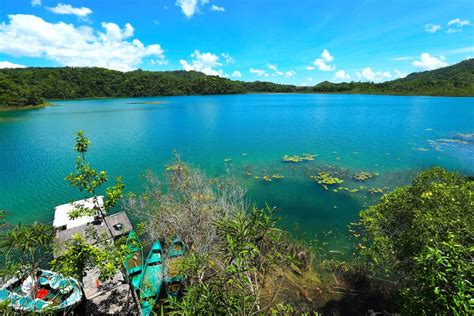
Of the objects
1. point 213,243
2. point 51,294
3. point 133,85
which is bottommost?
point 51,294

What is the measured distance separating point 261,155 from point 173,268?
24.4m

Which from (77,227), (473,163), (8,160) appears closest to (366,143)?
(473,163)

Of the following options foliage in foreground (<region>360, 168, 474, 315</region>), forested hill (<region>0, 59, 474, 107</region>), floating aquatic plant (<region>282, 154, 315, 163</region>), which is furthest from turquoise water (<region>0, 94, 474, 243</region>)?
forested hill (<region>0, 59, 474, 107</region>)

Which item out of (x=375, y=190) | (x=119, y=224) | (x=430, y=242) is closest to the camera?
(x=430, y=242)

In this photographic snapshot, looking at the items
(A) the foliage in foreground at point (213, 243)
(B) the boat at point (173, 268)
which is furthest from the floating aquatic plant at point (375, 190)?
(B) the boat at point (173, 268)

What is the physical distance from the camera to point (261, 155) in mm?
35062

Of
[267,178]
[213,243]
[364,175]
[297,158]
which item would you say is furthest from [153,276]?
[297,158]

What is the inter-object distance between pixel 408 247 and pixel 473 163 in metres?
33.3

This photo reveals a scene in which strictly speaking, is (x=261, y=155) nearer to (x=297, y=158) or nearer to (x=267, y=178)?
(x=297, y=158)

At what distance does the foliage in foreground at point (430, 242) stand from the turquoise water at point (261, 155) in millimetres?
7444

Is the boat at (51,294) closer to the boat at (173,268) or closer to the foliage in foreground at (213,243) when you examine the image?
the boat at (173,268)

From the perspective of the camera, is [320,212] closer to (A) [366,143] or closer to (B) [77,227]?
(B) [77,227]

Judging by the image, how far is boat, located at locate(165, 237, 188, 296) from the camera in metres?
11.2

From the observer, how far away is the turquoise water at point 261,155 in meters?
21.6
